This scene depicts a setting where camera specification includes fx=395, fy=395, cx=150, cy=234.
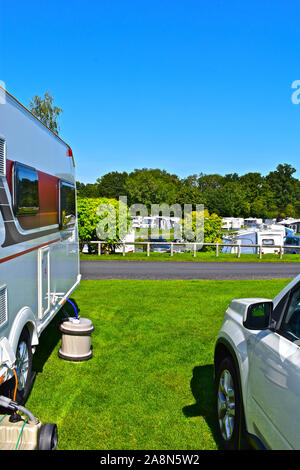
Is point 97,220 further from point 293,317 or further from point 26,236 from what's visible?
point 293,317

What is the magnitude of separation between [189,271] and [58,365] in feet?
35.3

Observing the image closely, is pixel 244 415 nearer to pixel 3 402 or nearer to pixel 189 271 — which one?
pixel 3 402

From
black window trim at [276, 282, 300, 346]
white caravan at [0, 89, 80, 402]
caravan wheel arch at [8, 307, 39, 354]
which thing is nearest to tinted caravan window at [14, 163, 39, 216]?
white caravan at [0, 89, 80, 402]

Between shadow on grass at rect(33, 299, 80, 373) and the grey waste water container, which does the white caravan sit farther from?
shadow on grass at rect(33, 299, 80, 373)

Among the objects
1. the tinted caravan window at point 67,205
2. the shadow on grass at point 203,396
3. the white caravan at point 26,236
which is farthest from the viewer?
the tinted caravan window at point 67,205

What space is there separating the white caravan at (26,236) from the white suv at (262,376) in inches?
79.4

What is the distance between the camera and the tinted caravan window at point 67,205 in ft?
22.1

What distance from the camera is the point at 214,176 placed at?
384 ft

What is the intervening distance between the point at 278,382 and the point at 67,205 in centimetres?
562

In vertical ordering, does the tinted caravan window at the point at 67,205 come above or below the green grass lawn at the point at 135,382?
above

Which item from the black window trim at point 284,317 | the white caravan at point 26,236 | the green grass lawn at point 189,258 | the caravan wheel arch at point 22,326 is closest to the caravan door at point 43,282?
the white caravan at point 26,236

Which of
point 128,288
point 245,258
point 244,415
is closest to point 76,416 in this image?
point 244,415

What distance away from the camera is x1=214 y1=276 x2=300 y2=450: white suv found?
2.32m

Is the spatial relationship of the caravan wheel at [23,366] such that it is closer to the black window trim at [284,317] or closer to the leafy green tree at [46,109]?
the black window trim at [284,317]
